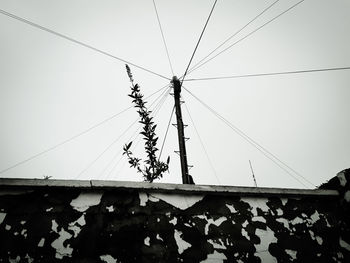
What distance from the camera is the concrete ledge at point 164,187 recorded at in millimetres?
2531

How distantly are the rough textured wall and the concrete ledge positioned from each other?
61 mm

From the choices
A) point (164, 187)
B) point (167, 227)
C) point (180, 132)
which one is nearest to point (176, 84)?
point (180, 132)

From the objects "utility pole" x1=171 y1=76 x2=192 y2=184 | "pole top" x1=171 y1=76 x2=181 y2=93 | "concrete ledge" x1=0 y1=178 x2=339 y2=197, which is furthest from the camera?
"pole top" x1=171 y1=76 x2=181 y2=93

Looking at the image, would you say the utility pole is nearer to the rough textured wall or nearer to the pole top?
the pole top

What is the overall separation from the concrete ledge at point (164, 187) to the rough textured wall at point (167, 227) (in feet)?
0.20

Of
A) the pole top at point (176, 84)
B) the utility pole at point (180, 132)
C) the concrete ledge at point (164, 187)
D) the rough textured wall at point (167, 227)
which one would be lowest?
the rough textured wall at point (167, 227)

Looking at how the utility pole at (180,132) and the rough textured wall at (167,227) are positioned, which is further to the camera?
the utility pole at (180,132)

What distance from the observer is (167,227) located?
8.87 ft

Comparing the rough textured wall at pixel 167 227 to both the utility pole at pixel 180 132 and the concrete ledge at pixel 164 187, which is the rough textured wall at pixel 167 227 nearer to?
the concrete ledge at pixel 164 187

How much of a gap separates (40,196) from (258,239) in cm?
248

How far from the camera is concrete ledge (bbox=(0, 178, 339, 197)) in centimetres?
253

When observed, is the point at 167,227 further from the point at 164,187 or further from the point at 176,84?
the point at 176,84

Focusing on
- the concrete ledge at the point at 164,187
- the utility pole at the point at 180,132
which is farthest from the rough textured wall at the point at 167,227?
the utility pole at the point at 180,132

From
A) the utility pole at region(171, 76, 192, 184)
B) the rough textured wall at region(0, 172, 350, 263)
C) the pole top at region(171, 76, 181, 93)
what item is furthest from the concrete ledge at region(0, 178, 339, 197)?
the pole top at region(171, 76, 181, 93)
